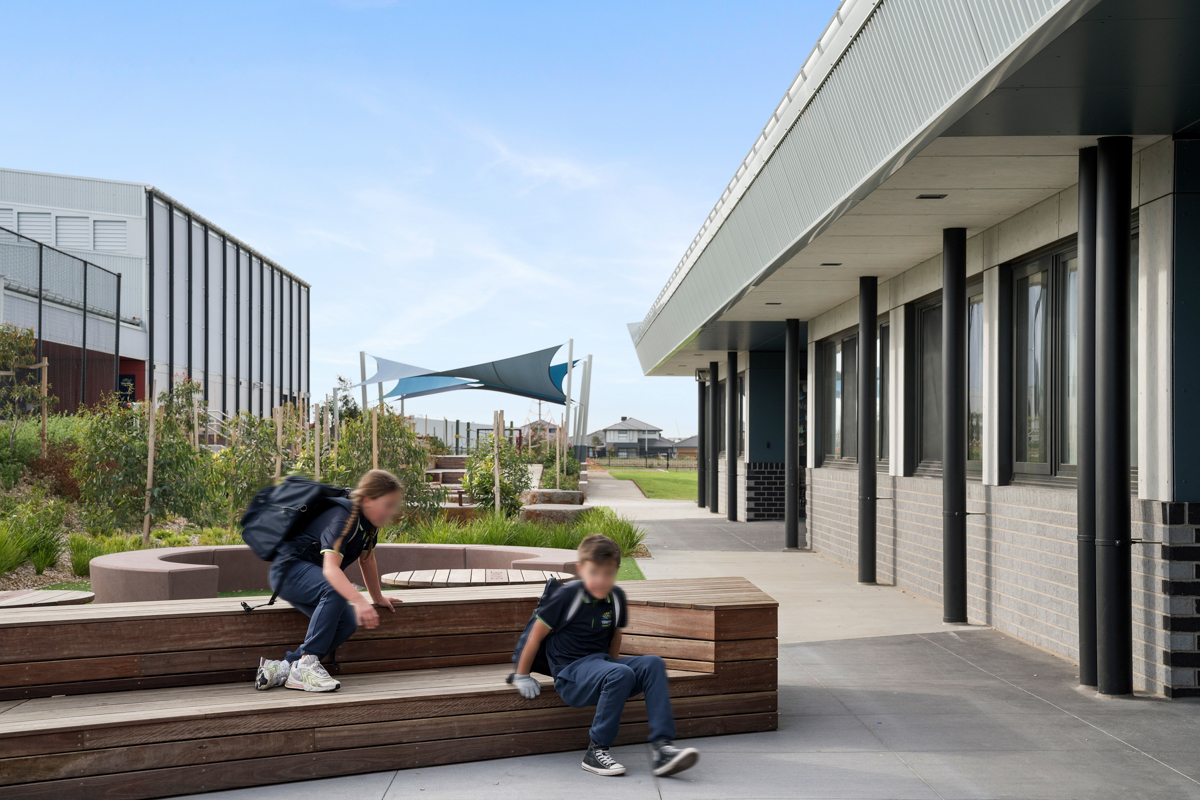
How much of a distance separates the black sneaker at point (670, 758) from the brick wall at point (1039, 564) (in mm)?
3414

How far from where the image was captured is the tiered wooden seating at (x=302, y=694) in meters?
4.11

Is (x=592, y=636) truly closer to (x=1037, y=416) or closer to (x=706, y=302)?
(x=1037, y=416)

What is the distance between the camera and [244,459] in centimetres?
1472

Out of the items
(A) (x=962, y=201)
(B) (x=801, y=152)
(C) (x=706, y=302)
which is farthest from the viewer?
(C) (x=706, y=302)

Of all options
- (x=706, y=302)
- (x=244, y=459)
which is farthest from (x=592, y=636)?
(x=244, y=459)

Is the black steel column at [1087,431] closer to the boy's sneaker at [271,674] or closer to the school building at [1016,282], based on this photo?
the school building at [1016,282]

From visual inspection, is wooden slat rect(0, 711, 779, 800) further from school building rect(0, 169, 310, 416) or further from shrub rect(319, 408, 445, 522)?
school building rect(0, 169, 310, 416)

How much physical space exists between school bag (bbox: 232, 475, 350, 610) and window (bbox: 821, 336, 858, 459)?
→ 10159mm

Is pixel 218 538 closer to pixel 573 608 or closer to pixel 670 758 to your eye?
pixel 573 608

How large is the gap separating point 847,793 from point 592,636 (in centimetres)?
133

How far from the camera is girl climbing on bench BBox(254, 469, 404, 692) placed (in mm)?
4578

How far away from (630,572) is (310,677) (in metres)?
7.67

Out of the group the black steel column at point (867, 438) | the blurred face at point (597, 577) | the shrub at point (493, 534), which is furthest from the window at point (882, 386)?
the blurred face at point (597, 577)

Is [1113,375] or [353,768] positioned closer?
[353,768]
